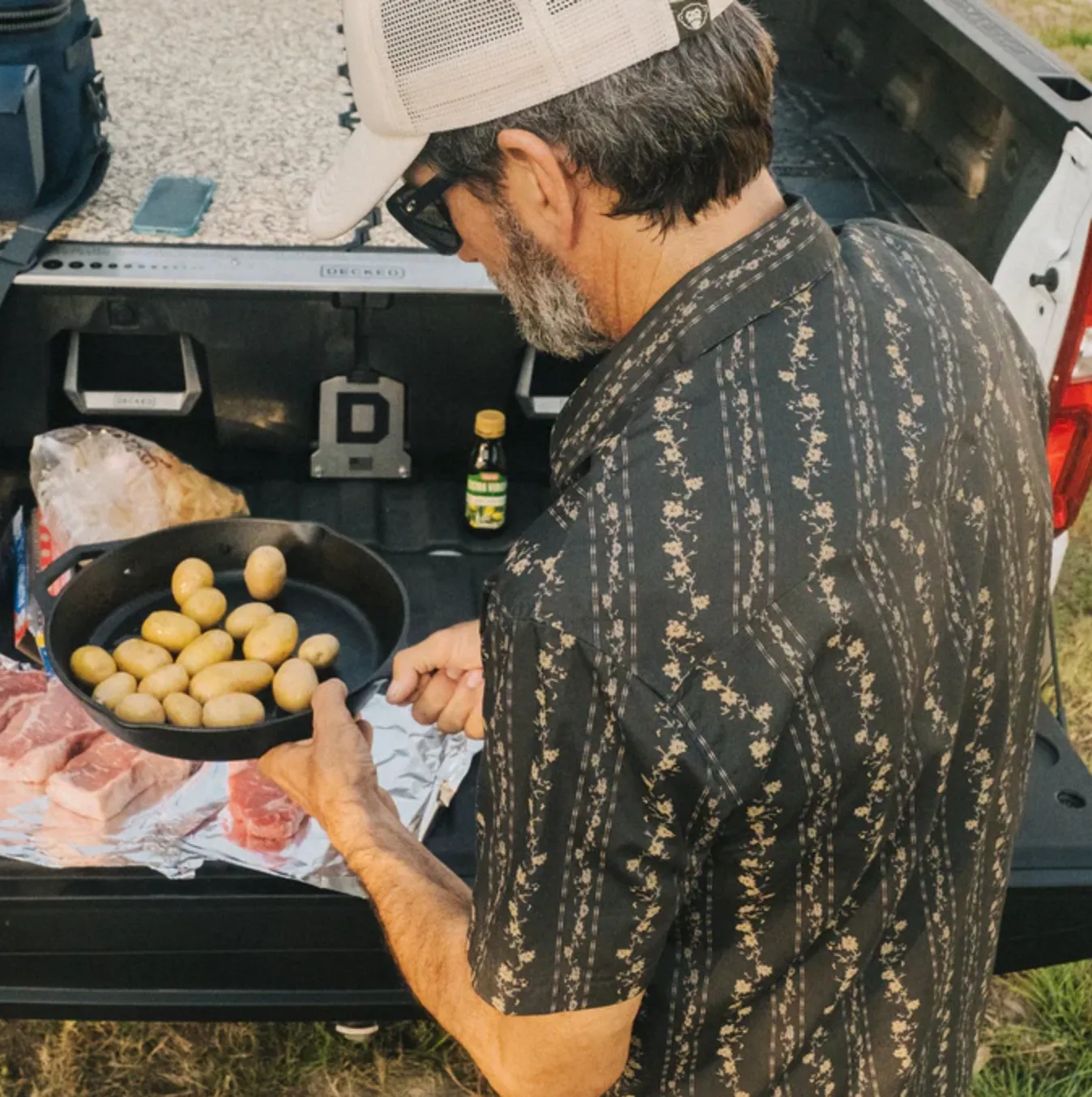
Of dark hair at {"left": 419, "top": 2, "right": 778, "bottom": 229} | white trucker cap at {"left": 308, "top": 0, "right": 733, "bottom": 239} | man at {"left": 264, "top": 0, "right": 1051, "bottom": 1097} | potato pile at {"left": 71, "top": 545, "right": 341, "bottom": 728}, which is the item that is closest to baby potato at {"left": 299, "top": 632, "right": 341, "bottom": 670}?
potato pile at {"left": 71, "top": 545, "right": 341, "bottom": 728}

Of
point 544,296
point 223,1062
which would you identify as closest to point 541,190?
point 544,296

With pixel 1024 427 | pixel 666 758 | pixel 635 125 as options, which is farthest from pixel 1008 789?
pixel 635 125

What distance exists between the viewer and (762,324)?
1395mm

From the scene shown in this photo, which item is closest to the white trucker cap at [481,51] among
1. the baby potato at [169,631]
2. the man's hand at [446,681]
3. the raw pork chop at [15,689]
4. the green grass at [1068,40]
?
the man's hand at [446,681]

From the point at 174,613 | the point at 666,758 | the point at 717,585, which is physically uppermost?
the point at 717,585

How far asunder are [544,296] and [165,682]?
3.43 ft

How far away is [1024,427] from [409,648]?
3.43 ft

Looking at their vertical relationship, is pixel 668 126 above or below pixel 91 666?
above

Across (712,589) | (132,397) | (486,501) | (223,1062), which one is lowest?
(223,1062)

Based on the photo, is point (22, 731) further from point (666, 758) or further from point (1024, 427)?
point (1024, 427)

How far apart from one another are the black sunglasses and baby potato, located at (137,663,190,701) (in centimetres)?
92

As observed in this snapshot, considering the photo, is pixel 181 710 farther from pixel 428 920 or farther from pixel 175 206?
pixel 175 206

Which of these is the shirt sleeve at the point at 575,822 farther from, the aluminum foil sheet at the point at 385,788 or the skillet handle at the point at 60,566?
the skillet handle at the point at 60,566

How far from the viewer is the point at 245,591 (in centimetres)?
257
